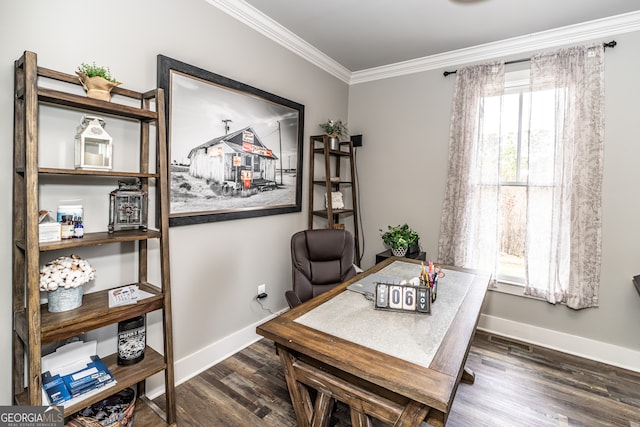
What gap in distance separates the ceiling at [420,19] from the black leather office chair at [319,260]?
177 cm

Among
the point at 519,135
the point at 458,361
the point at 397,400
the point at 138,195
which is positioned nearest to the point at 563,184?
the point at 519,135

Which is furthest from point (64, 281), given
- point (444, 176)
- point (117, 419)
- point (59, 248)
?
point (444, 176)

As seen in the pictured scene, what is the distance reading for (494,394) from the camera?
2.09m

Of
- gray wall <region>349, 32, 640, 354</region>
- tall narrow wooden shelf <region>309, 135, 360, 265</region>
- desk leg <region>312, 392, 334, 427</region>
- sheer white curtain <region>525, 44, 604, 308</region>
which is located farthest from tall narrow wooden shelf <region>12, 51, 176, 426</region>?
sheer white curtain <region>525, 44, 604, 308</region>

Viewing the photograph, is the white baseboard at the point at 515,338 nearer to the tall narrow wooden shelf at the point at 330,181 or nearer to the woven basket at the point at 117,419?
the woven basket at the point at 117,419

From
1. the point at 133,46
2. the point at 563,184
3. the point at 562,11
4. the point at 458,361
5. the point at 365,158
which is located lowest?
the point at 458,361

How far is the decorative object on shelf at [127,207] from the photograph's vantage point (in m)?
1.62

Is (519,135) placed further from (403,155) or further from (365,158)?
(365,158)

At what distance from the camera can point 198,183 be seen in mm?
2182

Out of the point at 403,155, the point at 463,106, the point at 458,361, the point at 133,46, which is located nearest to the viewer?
the point at 458,361

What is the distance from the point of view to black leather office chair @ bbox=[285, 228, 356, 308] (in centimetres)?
234

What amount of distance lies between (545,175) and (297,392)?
2.75 metres

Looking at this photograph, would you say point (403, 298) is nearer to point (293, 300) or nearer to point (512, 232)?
point (293, 300)

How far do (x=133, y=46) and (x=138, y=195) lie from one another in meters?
0.89
